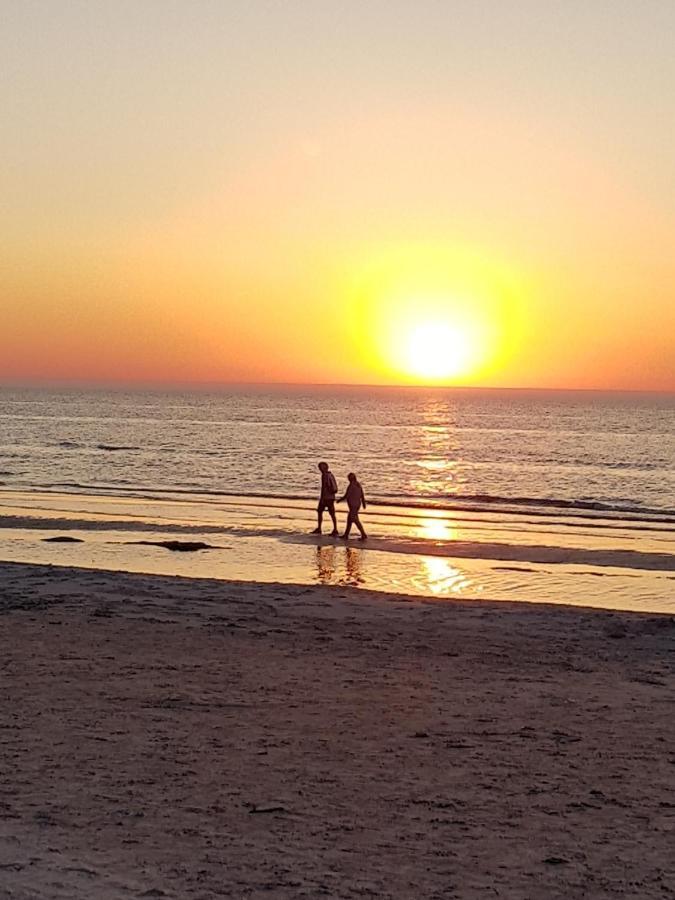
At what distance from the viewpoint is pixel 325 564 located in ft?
70.5

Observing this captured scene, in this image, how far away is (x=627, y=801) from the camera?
7309 millimetres

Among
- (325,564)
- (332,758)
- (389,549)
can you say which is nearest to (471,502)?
(389,549)

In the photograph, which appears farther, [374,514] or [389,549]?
[374,514]

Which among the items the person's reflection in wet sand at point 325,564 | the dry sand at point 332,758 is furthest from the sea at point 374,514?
the dry sand at point 332,758

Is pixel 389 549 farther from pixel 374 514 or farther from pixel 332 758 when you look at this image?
pixel 332 758

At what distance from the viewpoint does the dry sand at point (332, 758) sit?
605 centimetres

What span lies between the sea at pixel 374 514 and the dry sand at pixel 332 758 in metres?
5.56

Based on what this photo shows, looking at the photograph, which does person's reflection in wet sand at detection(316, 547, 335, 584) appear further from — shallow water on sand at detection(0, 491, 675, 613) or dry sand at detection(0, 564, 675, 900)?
dry sand at detection(0, 564, 675, 900)

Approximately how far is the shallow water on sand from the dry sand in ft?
16.6

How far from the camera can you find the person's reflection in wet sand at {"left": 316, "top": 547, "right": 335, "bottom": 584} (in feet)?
64.0

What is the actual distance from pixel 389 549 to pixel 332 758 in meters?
16.3

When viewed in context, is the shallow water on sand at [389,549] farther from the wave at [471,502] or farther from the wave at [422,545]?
the wave at [471,502]

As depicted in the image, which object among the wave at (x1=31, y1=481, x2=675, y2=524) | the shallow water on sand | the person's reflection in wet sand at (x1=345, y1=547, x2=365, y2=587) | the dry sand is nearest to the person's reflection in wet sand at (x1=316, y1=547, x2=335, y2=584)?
the shallow water on sand

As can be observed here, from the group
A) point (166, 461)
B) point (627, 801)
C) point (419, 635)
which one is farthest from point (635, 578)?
point (166, 461)
